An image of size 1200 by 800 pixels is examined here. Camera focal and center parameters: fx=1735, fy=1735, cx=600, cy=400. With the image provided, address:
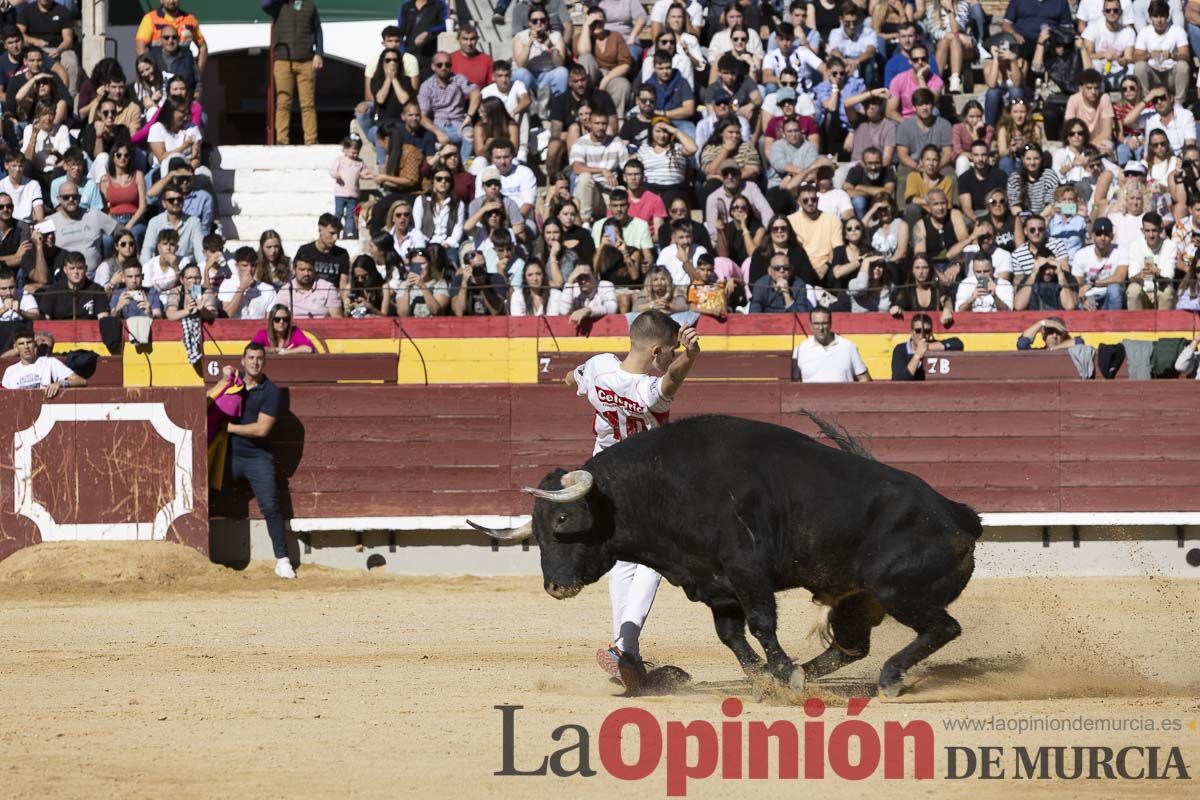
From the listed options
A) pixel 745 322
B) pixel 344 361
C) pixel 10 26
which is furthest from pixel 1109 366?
pixel 10 26

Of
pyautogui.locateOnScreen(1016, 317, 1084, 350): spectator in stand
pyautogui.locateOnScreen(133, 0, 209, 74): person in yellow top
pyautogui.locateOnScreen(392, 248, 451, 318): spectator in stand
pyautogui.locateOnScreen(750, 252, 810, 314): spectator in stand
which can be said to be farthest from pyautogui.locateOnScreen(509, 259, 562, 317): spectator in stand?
pyautogui.locateOnScreen(133, 0, 209, 74): person in yellow top

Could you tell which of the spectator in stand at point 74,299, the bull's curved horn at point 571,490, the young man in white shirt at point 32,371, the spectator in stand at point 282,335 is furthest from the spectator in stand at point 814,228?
the bull's curved horn at point 571,490

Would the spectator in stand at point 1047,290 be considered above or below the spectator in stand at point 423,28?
below

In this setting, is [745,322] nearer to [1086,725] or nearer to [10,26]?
[1086,725]

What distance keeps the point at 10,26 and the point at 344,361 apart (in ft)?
19.9

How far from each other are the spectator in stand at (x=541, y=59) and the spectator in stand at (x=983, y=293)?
409cm

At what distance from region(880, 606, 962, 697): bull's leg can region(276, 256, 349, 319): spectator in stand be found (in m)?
7.50

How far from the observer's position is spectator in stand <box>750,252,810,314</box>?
12508 mm

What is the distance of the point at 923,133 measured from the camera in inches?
Answer: 553

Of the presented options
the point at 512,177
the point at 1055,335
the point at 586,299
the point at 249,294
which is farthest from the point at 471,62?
the point at 1055,335

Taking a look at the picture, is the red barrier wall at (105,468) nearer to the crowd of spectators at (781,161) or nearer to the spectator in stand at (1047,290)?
the crowd of spectators at (781,161)

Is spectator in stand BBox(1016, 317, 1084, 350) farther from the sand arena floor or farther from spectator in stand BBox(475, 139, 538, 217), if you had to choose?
spectator in stand BBox(475, 139, 538, 217)

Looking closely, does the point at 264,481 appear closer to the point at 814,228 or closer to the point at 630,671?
the point at 814,228

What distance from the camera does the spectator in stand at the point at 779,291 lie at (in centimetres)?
1251
